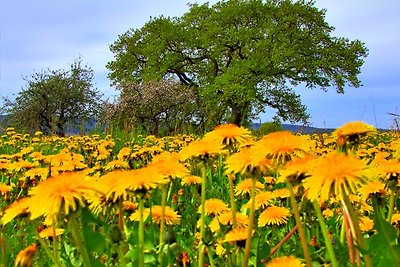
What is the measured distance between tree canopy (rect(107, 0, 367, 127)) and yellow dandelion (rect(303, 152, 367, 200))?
828 inches

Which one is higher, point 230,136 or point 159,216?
point 230,136

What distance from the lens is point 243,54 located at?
25.0 meters

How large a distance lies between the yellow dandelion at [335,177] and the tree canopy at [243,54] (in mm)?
21022

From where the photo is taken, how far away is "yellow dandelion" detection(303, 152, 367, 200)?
2.57 feet

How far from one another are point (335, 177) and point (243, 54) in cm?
2465

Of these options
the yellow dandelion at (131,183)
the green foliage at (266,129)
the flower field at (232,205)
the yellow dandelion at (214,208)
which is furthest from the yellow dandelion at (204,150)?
the green foliage at (266,129)

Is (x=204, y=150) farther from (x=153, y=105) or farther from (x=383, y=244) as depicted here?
(x=153, y=105)

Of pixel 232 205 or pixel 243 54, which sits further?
pixel 243 54

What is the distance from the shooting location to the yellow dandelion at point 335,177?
78 centimetres

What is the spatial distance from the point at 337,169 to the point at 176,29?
25.7 m

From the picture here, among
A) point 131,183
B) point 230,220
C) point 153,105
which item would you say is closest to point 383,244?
point 131,183

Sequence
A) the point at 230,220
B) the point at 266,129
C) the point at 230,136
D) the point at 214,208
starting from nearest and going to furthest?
the point at 230,136, the point at 230,220, the point at 214,208, the point at 266,129

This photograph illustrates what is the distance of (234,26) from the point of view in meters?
25.0

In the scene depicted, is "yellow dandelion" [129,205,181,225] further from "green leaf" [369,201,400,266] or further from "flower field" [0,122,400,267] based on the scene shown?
"green leaf" [369,201,400,266]
